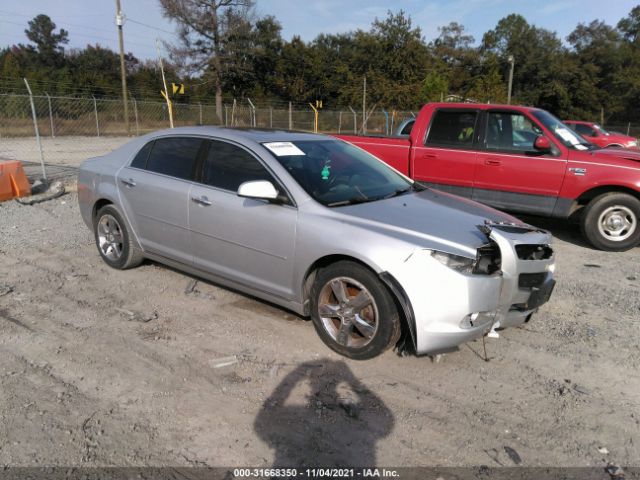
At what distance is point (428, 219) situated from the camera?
368 centimetres

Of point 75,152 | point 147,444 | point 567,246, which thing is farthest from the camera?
point 75,152

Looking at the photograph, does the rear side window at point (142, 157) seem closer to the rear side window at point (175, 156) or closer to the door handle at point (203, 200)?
the rear side window at point (175, 156)

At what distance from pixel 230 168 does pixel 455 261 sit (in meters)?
2.07

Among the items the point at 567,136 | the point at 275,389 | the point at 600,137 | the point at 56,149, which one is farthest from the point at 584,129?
the point at 56,149

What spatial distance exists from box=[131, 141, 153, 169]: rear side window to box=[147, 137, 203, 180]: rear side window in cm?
6

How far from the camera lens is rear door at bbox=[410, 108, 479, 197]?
24.2 feet

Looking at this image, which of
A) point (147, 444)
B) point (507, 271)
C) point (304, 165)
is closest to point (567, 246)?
point (507, 271)

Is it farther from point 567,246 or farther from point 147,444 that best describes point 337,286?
point 567,246

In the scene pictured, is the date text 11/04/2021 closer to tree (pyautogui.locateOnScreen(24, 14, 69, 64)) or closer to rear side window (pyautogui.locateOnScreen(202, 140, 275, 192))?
rear side window (pyautogui.locateOnScreen(202, 140, 275, 192))

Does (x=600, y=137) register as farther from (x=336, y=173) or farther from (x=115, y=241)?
(x=115, y=241)

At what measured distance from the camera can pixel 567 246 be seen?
22.7ft

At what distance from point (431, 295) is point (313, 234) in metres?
0.97

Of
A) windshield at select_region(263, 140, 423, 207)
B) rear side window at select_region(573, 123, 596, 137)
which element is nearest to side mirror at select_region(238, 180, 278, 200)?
windshield at select_region(263, 140, 423, 207)

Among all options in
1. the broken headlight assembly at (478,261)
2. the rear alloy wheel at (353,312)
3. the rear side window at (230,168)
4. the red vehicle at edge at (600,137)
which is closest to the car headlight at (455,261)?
the broken headlight assembly at (478,261)
